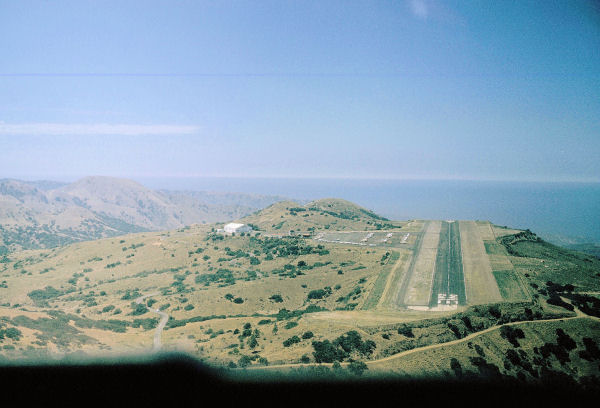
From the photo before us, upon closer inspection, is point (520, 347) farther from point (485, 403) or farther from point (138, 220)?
point (138, 220)

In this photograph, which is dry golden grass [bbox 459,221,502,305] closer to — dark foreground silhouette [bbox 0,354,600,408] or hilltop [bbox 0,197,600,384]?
hilltop [bbox 0,197,600,384]

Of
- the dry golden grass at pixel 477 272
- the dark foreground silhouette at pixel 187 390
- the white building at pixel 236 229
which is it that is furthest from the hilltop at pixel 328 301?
the dark foreground silhouette at pixel 187 390

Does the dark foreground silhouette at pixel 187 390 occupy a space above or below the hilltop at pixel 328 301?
above

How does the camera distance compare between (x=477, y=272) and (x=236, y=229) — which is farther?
(x=236, y=229)

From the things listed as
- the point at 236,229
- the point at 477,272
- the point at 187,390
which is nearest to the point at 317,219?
the point at 236,229

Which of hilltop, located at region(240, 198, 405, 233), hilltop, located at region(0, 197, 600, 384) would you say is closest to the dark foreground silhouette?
hilltop, located at region(0, 197, 600, 384)

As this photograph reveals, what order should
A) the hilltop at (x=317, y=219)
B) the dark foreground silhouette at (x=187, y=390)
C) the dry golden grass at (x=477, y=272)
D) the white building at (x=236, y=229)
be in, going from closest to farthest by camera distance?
the dark foreground silhouette at (x=187, y=390)
the dry golden grass at (x=477, y=272)
the white building at (x=236, y=229)
the hilltop at (x=317, y=219)

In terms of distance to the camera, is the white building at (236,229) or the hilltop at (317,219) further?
the hilltop at (317,219)

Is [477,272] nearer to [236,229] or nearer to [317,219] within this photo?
[317,219]

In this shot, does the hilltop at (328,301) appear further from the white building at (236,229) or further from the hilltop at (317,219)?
the white building at (236,229)

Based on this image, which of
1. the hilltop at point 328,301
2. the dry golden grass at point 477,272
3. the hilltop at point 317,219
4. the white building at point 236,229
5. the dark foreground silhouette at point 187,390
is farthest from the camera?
the hilltop at point 317,219

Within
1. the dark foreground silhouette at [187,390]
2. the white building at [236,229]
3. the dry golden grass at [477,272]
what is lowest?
the white building at [236,229]
